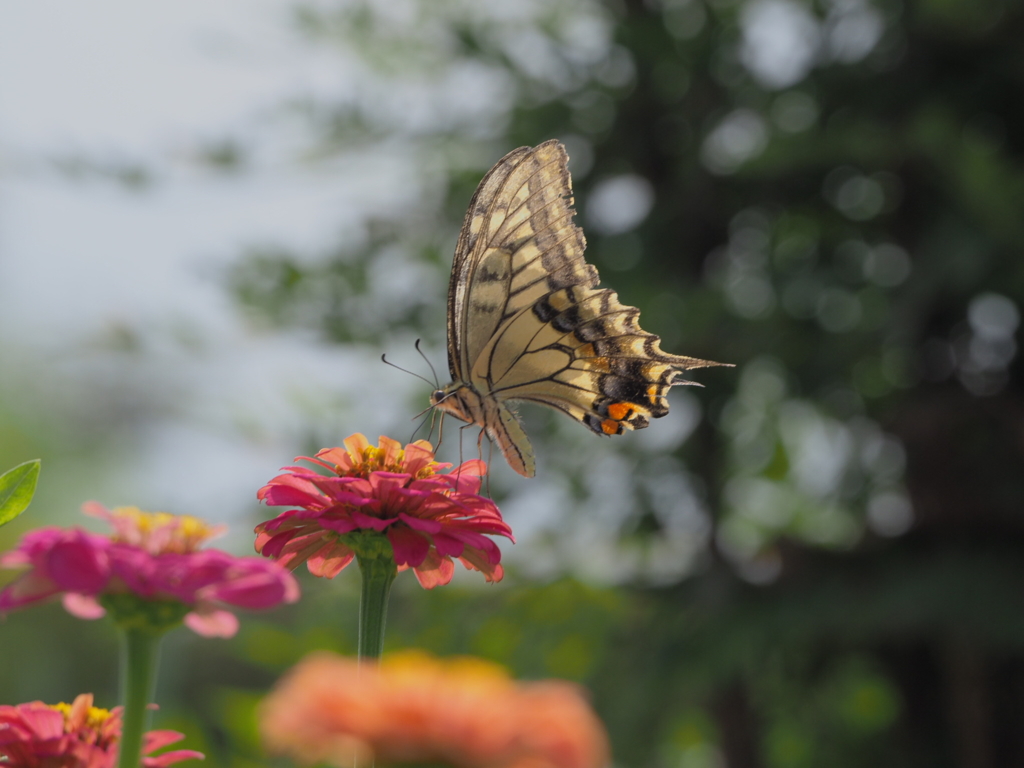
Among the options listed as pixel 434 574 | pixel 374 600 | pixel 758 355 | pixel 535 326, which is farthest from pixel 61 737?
pixel 758 355

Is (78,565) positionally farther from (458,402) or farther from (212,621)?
Result: (458,402)

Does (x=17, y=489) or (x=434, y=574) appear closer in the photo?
(x=17, y=489)

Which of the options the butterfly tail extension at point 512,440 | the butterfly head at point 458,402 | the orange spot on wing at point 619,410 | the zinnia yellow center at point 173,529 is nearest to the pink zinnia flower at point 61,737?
the zinnia yellow center at point 173,529

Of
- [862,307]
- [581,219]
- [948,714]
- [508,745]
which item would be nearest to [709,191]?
[581,219]

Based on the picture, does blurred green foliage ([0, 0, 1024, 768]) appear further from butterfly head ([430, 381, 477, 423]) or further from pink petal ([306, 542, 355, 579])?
pink petal ([306, 542, 355, 579])

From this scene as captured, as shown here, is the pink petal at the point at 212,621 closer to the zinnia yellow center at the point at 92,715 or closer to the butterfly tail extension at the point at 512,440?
the zinnia yellow center at the point at 92,715

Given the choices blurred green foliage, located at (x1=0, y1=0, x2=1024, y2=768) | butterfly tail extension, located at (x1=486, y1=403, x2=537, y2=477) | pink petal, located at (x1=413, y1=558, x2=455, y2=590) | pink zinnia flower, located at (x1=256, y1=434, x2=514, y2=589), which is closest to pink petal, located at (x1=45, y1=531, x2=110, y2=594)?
pink zinnia flower, located at (x1=256, y1=434, x2=514, y2=589)
